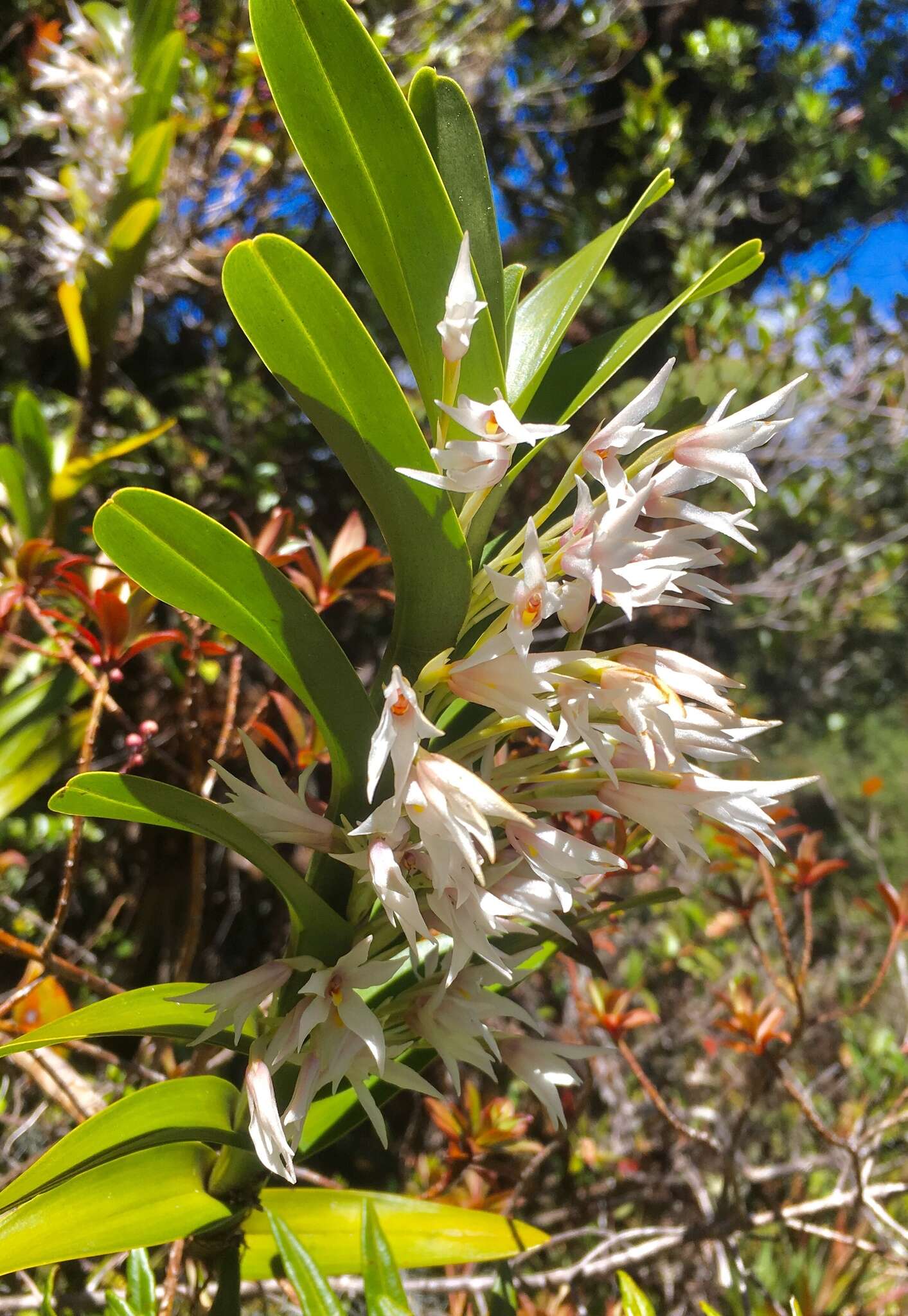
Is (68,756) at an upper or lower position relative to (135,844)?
upper

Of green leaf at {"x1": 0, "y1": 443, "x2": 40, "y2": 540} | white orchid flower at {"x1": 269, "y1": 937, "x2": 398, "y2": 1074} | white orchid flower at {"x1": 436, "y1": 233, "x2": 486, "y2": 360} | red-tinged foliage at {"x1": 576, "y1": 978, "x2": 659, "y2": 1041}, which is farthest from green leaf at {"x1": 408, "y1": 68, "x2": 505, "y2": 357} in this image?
red-tinged foliage at {"x1": 576, "y1": 978, "x2": 659, "y2": 1041}

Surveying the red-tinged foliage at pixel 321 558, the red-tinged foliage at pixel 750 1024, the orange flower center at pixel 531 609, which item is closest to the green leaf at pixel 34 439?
the red-tinged foliage at pixel 321 558

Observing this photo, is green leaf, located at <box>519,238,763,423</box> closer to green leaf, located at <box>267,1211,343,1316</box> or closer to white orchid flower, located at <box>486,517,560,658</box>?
white orchid flower, located at <box>486,517,560,658</box>

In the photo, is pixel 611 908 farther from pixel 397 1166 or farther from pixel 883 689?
pixel 883 689

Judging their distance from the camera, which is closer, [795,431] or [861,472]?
[795,431]

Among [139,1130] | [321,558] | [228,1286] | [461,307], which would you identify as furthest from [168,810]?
[321,558]

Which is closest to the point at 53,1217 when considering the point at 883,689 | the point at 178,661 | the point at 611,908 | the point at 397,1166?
the point at 611,908

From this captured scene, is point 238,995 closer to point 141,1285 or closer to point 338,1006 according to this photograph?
point 338,1006
